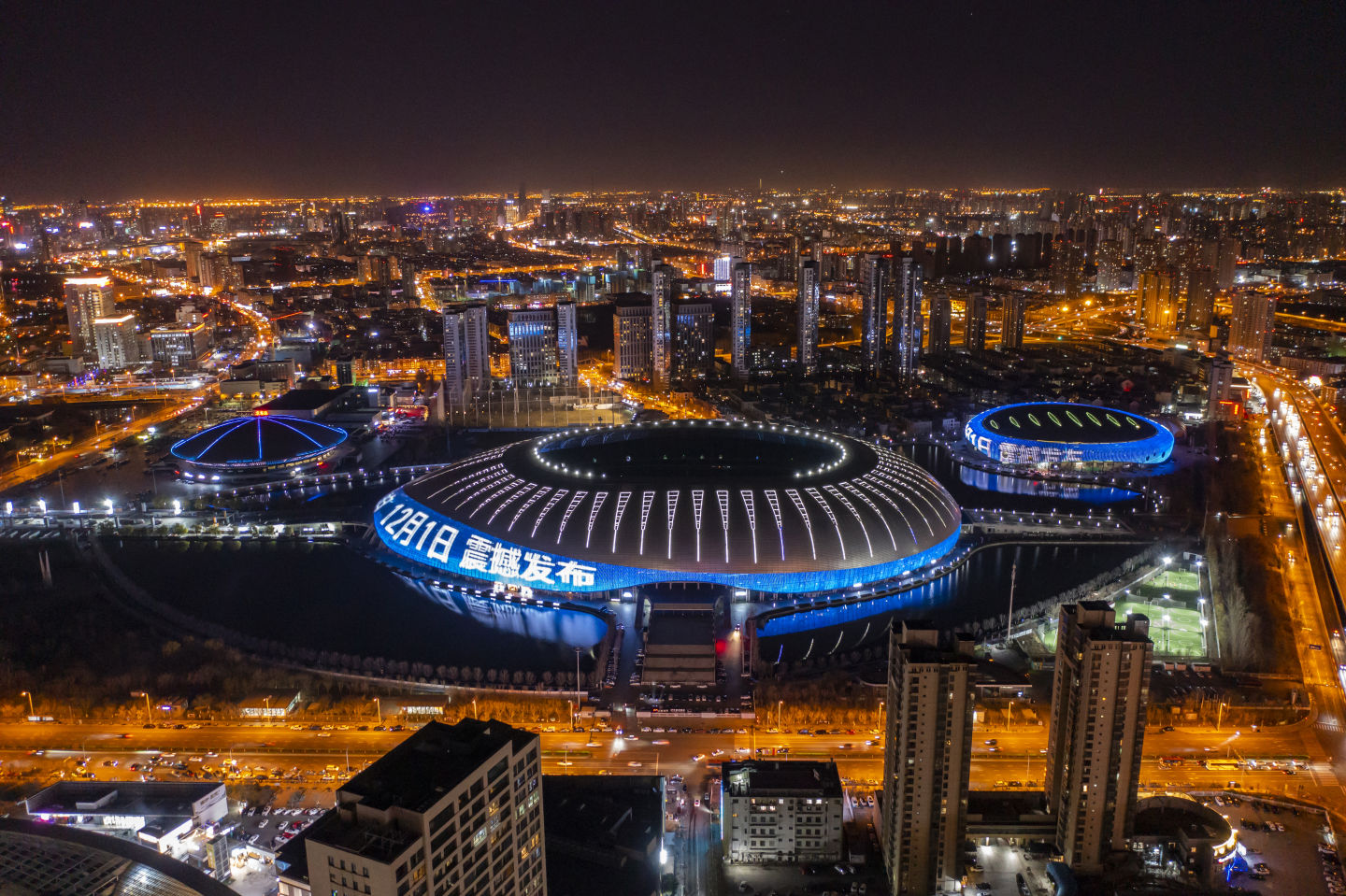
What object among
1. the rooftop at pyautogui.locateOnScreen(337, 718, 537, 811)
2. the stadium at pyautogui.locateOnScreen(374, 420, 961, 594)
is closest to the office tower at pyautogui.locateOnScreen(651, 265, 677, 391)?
the stadium at pyautogui.locateOnScreen(374, 420, 961, 594)

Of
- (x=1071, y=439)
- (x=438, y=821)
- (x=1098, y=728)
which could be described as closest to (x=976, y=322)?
(x=1071, y=439)

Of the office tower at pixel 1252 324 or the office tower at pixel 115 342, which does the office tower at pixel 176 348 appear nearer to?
the office tower at pixel 115 342

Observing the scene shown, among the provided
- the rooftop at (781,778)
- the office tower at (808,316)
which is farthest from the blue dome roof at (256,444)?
the office tower at (808,316)

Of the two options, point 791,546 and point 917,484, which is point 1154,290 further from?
point 791,546

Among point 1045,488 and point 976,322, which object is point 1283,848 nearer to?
point 1045,488

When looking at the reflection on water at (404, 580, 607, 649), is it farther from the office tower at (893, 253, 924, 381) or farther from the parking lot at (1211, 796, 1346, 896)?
the office tower at (893, 253, 924, 381)

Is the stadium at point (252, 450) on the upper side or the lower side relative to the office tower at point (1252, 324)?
lower
